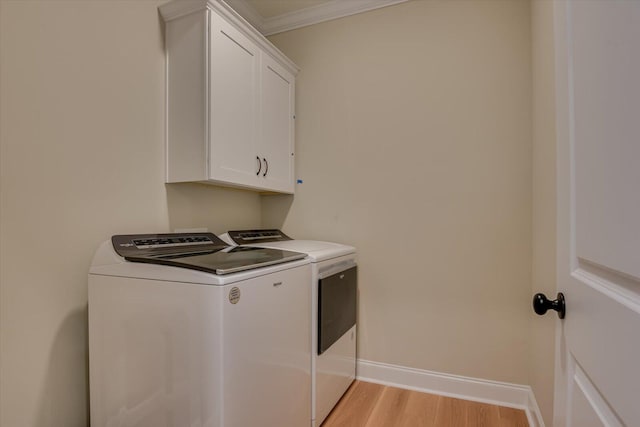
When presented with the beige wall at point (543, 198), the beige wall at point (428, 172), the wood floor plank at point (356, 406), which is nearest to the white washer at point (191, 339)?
the wood floor plank at point (356, 406)

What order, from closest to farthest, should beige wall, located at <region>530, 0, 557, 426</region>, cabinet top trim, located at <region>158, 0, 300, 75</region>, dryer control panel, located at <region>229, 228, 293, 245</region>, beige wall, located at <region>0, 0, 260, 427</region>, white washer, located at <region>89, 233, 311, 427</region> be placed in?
white washer, located at <region>89, 233, 311, 427</region>, beige wall, located at <region>0, 0, 260, 427</region>, beige wall, located at <region>530, 0, 557, 426</region>, cabinet top trim, located at <region>158, 0, 300, 75</region>, dryer control panel, located at <region>229, 228, 293, 245</region>

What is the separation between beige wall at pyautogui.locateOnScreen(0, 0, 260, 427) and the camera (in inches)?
44.3

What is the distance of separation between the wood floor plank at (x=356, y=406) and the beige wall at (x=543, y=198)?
0.88 metres

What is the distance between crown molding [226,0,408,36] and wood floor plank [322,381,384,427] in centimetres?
260

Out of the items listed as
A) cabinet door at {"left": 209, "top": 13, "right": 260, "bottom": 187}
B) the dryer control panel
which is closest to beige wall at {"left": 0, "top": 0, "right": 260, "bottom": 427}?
cabinet door at {"left": 209, "top": 13, "right": 260, "bottom": 187}

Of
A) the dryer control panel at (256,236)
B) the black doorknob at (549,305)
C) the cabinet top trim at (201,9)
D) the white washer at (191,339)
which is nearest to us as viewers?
the black doorknob at (549,305)

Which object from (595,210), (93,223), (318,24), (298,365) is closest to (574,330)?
(595,210)

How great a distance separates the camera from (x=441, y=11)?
206cm

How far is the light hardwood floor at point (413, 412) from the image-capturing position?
1.74 m

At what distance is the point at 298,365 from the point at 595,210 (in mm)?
1269

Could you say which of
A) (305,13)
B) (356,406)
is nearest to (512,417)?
(356,406)

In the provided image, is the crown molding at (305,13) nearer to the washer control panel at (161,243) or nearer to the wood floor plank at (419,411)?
the washer control panel at (161,243)

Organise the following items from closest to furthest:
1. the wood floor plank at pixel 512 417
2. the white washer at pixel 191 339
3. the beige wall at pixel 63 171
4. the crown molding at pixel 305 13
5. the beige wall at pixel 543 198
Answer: the white washer at pixel 191 339, the beige wall at pixel 63 171, the beige wall at pixel 543 198, the wood floor plank at pixel 512 417, the crown molding at pixel 305 13

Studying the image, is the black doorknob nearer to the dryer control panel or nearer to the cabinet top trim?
the dryer control panel
